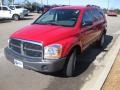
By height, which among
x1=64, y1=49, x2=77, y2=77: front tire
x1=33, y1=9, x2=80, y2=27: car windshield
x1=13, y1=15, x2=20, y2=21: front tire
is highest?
x1=33, y1=9, x2=80, y2=27: car windshield

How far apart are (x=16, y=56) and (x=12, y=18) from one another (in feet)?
79.3

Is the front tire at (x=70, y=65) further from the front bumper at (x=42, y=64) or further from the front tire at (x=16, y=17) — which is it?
the front tire at (x=16, y=17)

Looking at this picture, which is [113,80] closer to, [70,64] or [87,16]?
[70,64]

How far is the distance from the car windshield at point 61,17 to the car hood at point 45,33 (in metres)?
0.38

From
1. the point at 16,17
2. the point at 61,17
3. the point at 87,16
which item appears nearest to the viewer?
the point at 61,17

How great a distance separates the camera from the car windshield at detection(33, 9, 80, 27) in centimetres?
747

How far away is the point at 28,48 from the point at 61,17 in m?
2.03

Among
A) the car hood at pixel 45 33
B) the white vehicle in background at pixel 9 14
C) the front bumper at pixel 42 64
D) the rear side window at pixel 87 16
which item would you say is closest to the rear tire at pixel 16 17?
the white vehicle in background at pixel 9 14

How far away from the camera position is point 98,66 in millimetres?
8031

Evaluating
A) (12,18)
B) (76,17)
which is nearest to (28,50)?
(76,17)

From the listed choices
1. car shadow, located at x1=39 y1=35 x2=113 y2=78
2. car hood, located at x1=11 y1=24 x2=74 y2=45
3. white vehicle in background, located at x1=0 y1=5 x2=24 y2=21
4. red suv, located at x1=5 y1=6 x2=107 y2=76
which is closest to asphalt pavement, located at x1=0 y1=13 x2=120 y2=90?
car shadow, located at x1=39 y1=35 x2=113 y2=78

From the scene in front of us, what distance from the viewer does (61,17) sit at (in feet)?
25.6

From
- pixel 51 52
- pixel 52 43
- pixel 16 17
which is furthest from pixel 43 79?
pixel 16 17

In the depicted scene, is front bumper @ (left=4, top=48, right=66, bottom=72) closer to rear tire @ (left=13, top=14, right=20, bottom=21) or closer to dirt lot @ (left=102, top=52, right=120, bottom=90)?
dirt lot @ (left=102, top=52, right=120, bottom=90)
